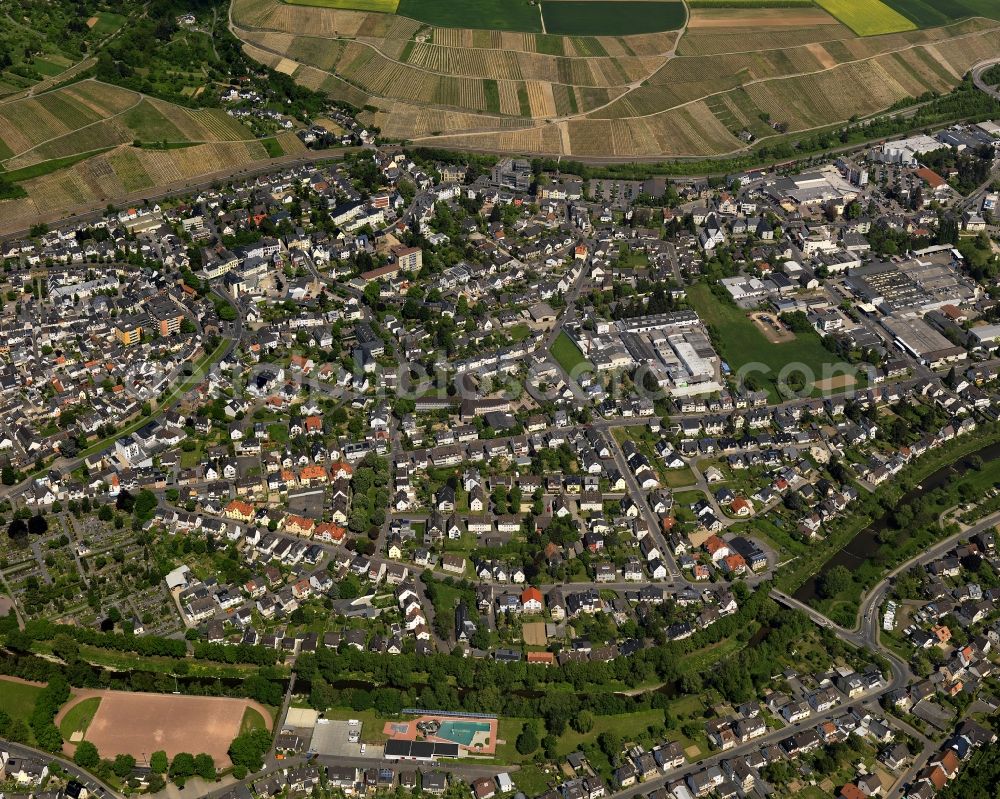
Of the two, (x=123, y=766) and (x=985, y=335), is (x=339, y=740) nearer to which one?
(x=123, y=766)

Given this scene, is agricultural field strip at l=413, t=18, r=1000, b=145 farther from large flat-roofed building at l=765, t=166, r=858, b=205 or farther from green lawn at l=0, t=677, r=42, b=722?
green lawn at l=0, t=677, r=42, b=722

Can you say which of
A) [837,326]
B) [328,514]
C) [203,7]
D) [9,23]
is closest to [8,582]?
[328,514]

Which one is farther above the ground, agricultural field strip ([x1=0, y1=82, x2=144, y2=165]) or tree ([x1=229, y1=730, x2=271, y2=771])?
agricultural field strip ([x1=0, y1=82, x2=144, y2=165])

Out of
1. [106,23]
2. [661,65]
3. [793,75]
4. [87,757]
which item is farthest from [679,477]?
[106,23]

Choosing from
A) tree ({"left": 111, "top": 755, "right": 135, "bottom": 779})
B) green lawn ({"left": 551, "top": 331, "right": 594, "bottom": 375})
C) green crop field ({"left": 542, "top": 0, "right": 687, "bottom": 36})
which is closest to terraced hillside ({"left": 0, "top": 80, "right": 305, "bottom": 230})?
green crop field ({"left": 542, "top": 0, "right": 687, "bottom": 36})

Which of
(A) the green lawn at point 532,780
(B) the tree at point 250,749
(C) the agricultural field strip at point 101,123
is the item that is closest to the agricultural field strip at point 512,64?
(C) the agricultural field strip at point 101,123

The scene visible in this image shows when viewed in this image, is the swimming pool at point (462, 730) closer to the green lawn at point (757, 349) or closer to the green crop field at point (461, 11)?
the green lawn at point (757, 349)
